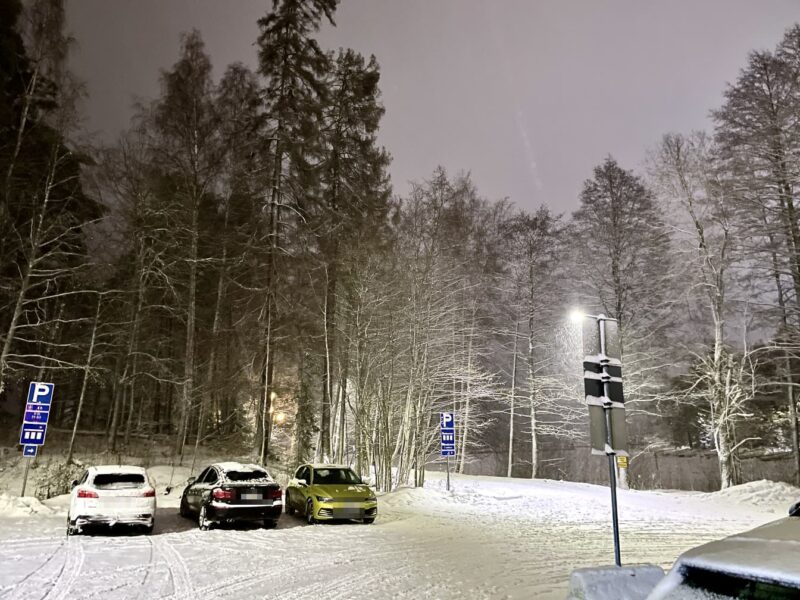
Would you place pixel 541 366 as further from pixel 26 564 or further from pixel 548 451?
pixel 26 564

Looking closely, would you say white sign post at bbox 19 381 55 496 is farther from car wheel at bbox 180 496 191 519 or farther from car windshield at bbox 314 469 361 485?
car windshield at bbox 314 469 361 485

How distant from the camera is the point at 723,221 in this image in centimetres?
2173

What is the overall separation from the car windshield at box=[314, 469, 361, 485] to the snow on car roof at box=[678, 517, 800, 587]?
13.1 m

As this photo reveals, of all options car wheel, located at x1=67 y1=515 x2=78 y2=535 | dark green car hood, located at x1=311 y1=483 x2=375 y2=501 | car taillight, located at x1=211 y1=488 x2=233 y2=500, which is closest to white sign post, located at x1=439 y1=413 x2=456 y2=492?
dark green car hood, located at x1=311 y1=483 x2=375 y2=501

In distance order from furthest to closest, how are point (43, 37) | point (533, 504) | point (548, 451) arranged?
point (548, 451), point (533, 504), point (43, 37)

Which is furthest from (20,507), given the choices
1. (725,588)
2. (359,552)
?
(725,588)

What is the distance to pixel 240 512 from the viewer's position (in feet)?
39.4

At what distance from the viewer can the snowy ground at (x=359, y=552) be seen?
700 centimetres

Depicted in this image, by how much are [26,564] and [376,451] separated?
14074mm

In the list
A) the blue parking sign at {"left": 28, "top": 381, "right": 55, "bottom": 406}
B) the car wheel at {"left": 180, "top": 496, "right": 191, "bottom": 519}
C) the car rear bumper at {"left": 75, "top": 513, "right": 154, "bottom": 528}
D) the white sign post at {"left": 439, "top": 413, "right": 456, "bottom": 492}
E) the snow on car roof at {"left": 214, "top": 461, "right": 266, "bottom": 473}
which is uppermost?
the blue parking sign at {"left": 28, "top": 381, "right": 55, "bottom": 406}

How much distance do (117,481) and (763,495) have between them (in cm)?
2055

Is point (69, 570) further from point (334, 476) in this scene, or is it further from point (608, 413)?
point (608, 413)

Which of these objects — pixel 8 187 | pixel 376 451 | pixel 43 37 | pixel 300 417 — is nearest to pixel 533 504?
pixel 376 451

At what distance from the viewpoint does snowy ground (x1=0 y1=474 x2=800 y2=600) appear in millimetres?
7004
